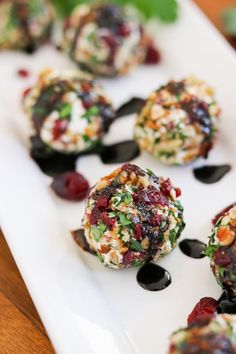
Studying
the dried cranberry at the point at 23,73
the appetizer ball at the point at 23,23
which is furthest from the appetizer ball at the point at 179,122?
the appetizer ball at the point at 23,23

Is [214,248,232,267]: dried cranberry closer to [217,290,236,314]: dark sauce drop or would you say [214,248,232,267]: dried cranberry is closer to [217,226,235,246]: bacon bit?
[217,226,235,246]: bacon bit

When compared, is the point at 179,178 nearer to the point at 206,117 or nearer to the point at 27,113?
the point at 206,117

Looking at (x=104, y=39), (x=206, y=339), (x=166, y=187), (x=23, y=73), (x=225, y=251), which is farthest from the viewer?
(x=23, y=73)

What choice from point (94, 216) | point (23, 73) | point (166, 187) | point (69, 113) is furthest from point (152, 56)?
point (94, 216)

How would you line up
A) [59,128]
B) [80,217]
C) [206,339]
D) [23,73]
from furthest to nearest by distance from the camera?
[23,73], [59,128], [80,217], [206,339]

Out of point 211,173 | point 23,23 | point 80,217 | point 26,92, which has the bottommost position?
point 211,173

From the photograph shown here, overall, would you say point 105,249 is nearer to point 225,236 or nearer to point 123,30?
point 225,236

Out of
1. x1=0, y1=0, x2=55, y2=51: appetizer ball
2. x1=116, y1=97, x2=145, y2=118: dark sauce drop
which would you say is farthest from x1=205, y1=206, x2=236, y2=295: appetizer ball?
x1=0, y1=0, x2=55, y2=51: appetizer ball
